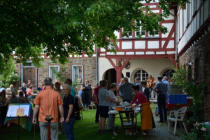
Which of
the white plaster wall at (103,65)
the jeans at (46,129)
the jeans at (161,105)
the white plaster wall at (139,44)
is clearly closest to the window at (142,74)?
the white plaster wall at (103,65)

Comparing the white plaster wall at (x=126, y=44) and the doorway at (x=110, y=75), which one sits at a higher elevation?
the white plaster wall at (x=126, y=44)

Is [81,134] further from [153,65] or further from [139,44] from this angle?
[153,65]

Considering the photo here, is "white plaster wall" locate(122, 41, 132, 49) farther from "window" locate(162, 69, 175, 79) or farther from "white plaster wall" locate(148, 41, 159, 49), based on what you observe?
"window" locate(162, 69, 175, 79)

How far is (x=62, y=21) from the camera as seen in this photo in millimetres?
7199

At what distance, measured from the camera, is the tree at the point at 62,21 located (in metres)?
7.02

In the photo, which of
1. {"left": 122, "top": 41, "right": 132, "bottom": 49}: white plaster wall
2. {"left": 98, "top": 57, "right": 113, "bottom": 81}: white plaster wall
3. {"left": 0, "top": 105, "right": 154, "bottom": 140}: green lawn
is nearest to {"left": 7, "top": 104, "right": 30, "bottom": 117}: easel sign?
{"left": 0, "top": 105, "right": 154, "bottom": 140}: green lawn

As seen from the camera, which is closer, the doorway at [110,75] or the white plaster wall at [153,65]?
the white plaster wall at [153,65]

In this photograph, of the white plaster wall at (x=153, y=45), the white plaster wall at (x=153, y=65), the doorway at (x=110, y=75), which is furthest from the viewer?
the doorway at (x=110, y=75)

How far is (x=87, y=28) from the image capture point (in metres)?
12.2

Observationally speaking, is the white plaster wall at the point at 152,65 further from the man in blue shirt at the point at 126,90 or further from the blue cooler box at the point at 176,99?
the blue cooler box at the point at 176,99

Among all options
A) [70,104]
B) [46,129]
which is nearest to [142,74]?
[70,104]

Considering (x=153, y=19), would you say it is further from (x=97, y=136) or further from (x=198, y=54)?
(x=97, y=136)

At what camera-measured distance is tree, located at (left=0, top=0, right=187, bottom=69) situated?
23.0 ft

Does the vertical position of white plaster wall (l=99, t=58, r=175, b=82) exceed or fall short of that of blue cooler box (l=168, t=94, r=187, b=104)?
it exceeds it
